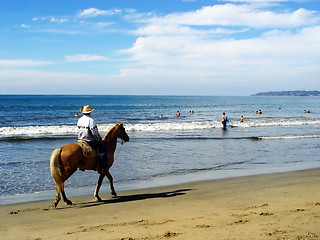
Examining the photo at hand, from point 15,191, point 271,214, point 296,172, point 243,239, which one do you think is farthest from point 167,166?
point 243,239

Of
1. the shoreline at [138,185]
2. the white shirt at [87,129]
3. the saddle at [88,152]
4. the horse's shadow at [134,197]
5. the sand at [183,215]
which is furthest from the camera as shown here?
the shoreline at [138,185]

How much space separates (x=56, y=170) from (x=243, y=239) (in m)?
4.64

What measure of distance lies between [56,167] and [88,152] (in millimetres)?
929

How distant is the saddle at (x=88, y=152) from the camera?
8062 millimetres

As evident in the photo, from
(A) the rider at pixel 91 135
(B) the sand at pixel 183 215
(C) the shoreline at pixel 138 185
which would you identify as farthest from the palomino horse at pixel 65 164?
(C) the shoreline at pixel 138 185

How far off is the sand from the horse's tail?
705 millimetres

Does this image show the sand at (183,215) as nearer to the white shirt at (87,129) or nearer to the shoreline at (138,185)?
the shoreline at (138,185)

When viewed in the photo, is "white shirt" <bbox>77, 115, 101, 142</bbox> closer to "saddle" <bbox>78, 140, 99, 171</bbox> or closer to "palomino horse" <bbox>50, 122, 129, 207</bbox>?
"saddle" <bbox>78, 140, 99, 171</bbox>

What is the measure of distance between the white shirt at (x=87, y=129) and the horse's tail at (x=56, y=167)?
0.85 metres

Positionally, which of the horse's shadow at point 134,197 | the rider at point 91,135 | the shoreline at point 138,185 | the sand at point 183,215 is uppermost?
the rider at point 91,135

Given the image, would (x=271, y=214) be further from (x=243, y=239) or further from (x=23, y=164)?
(x=23, y=164)

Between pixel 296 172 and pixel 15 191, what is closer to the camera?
pixel 15 191

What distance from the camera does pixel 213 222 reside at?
5992mm

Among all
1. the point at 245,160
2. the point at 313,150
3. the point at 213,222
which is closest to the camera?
the point at 213,222
